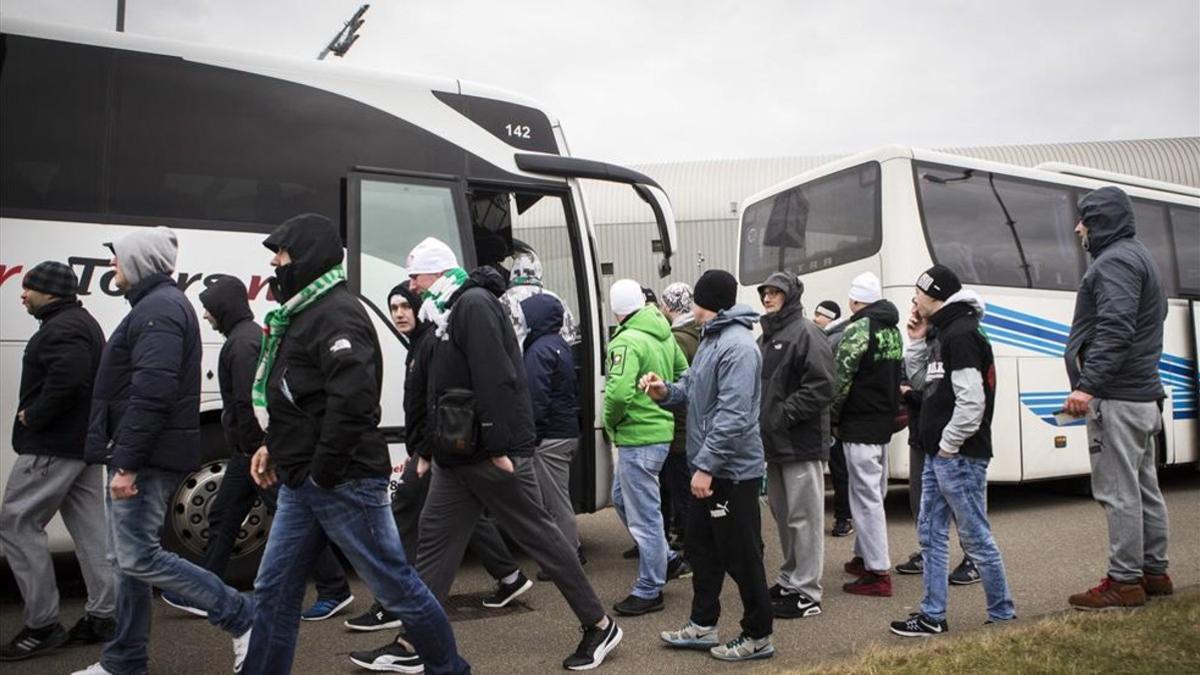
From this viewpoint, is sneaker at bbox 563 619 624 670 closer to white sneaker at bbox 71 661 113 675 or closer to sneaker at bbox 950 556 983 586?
white sneaker at bbox 71 661 113 675

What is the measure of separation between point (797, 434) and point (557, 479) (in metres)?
1.48

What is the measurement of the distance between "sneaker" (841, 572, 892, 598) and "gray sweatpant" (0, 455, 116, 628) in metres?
4.12

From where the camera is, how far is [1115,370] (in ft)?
16.0

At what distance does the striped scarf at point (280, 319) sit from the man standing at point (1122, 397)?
Result: 3723mm

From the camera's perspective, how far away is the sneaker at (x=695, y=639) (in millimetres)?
4590

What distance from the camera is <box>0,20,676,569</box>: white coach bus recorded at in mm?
5520

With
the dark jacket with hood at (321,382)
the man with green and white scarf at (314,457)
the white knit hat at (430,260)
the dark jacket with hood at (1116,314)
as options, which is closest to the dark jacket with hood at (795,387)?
the dark jacket with hood at (1116,314)

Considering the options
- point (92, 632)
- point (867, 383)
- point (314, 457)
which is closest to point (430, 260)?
point (314, 457)

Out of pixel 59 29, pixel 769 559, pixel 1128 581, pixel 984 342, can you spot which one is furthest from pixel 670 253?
pixel 59 29

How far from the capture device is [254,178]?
20.0 feet

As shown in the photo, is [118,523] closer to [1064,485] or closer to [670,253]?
[670,253]

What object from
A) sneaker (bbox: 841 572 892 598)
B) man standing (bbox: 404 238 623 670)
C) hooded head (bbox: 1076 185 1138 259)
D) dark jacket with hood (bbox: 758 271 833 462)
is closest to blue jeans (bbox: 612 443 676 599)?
dark jacket with hood (bbox: 758 271 833 462)

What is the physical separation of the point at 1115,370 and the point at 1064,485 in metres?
6.75

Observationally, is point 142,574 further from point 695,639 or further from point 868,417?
point 868,417
